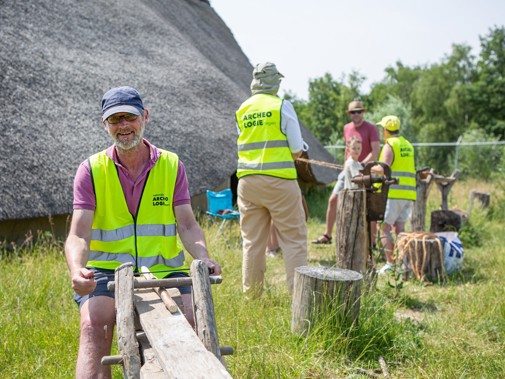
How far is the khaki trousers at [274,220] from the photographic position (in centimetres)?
436

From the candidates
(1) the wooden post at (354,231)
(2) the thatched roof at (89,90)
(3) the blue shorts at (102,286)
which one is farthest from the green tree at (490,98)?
(3) the blue shorts at (102,286)

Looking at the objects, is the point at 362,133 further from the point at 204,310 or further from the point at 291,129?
the point at 204,310

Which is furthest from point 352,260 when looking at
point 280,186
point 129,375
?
point 129,375

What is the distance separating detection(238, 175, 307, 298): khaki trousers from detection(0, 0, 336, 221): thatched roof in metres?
2.04

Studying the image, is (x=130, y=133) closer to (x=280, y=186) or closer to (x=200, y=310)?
(x=200, y=310)

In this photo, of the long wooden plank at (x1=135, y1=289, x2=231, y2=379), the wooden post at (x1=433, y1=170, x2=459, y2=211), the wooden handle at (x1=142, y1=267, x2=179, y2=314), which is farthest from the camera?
the wooden post at (x1=433, y1=170, x2=459, y2=211)

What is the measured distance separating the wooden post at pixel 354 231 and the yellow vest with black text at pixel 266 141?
48 centimetres

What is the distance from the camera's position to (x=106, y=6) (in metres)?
9.38

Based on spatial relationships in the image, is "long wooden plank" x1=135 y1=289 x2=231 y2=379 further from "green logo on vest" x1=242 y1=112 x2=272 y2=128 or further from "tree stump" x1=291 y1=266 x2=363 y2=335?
"green logo on vest" x1=242 y1=112 x2=272 y2=128

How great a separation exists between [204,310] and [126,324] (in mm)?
271

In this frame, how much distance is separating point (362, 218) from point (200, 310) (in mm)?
2618

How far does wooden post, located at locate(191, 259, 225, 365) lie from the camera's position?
6.28ft

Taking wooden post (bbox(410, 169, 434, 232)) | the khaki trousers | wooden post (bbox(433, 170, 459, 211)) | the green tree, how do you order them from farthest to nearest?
the green tree, wooden post (bbox(433, 170, 459, 211)), wooden post (bbox(410, 169, 434, 232)), the khaki trousers

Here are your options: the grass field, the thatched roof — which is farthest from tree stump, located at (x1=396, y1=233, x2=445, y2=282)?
the thatched roof
